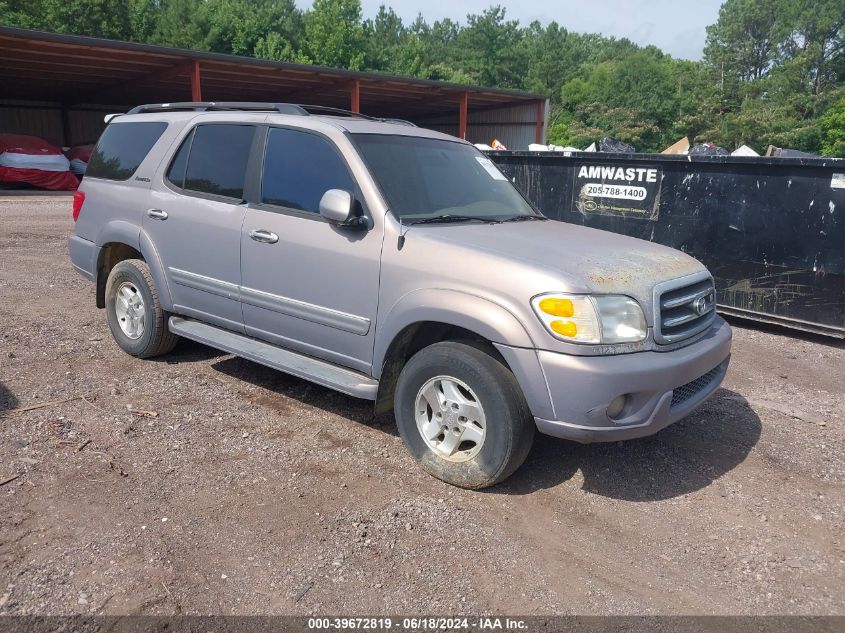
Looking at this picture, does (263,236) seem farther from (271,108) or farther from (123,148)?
(123,148)

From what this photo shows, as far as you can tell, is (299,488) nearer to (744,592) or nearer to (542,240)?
(542,240)

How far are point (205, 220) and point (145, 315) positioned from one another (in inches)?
44.2

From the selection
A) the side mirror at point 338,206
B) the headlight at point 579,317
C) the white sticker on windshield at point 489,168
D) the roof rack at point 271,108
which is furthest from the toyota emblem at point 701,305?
the roof rack at point 271,108

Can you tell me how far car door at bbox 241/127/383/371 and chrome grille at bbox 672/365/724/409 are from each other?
168 cm

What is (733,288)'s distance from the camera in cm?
718

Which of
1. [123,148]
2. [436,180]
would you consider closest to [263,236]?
[436,180]

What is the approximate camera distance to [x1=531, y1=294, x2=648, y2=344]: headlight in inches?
127

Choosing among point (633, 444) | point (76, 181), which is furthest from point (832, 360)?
point (76, 181)

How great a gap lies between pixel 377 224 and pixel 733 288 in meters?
4.86

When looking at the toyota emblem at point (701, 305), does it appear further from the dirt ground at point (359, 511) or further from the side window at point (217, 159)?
the side window at point (217, 159)

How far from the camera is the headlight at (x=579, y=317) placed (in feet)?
10.6

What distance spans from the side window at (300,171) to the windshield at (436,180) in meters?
0.20

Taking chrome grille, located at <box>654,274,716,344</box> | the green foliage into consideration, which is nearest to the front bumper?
chrome grille, located at <box>654,274,716,344</box>

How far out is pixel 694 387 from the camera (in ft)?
12.3
